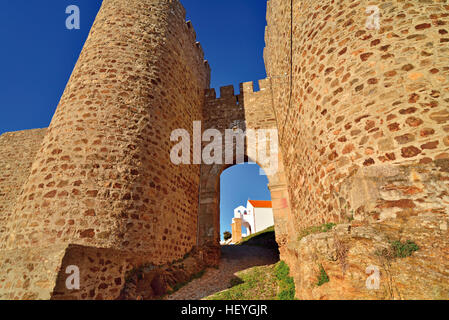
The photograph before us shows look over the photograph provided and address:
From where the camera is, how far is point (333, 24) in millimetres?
3600

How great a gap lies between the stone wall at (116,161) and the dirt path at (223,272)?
0.76m

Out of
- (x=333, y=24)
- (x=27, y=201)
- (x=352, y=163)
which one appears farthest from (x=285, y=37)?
(x=27, y=201)

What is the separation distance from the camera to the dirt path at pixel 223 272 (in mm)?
4568

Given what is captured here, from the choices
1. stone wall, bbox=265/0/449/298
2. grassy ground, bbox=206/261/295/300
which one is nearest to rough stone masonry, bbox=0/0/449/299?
stone wall, bbox=265/0/449/298

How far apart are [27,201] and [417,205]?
550cm

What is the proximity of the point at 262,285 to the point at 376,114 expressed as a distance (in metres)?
3.73

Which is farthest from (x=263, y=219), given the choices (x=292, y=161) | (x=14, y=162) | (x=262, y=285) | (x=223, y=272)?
(x=14, y=162)

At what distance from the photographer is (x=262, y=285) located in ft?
14.9

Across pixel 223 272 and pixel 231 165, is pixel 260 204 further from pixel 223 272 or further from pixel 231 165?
pixel 223 272

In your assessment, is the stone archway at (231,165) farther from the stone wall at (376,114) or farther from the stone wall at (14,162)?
the stone wall at (14,162)

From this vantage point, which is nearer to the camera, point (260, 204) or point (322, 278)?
Result: point (322, 278)

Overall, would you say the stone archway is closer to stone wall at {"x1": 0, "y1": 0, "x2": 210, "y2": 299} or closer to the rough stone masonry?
the rough stone masonry

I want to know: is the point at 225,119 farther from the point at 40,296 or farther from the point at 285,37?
the point at 40,296

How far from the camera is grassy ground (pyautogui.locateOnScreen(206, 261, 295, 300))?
4027 millimetres
